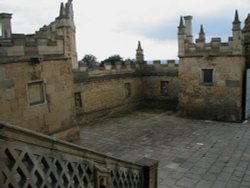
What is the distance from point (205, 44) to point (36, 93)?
31.3ft

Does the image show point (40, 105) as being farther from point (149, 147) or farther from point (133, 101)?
point (133, 101)

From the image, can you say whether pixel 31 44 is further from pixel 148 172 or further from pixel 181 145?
pixel 181 145

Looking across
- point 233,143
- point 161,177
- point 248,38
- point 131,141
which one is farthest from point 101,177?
point 248,38

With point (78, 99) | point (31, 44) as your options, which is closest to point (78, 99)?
point (78, 99)

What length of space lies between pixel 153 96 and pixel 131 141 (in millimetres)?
7763

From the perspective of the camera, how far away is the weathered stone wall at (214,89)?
550 inches

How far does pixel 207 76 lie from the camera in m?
14.8

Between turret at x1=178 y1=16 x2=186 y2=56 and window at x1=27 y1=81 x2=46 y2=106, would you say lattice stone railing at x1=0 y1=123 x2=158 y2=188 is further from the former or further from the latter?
turret at x1=178 y1=16 x2=186 y2=56

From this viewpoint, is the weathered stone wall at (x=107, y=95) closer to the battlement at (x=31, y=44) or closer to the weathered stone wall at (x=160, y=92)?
the weathered stone wall at (x=160, y=92)

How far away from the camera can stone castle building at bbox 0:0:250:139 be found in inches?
363

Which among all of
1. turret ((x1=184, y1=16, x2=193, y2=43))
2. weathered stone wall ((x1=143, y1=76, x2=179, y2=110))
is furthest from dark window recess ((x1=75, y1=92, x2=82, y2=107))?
turret ((x1=184, y1=16, x2=193, y2=43))

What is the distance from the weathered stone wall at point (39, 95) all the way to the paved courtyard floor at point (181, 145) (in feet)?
5.28

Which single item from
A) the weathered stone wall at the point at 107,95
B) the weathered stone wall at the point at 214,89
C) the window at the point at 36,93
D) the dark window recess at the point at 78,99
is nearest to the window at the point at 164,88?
the weathered stone wall at the point at 107,95

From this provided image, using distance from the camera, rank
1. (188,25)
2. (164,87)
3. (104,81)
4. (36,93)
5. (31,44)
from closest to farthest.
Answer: (31,44) → (36,93) → (188,25) → (104,81) → (164,87)
